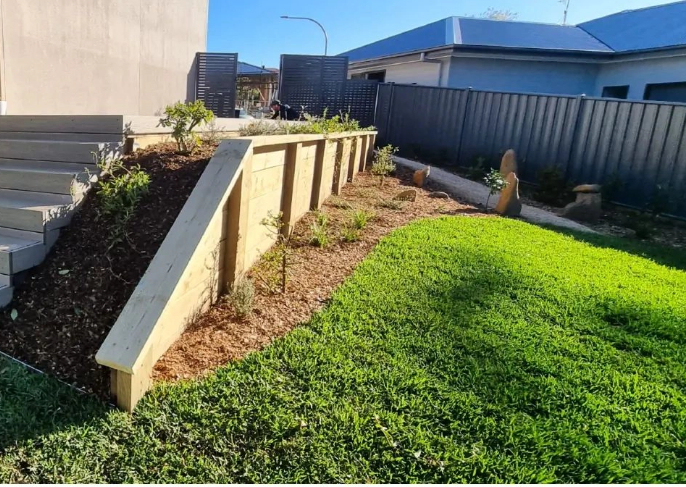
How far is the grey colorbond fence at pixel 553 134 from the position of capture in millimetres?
6949


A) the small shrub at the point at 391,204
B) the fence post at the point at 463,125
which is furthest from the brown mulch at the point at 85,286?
the fence post at the point at 463,125

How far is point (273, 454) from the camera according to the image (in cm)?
193

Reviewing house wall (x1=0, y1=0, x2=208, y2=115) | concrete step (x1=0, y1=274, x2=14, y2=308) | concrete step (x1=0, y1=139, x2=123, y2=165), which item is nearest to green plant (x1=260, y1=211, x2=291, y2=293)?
concrete step (x1=0, y1=139, x2=123, y2=165)

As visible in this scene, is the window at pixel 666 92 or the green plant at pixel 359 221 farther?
the window at pixel 666 92

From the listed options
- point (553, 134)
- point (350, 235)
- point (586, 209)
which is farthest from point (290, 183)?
point (553, 134)

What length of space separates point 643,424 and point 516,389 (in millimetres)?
572

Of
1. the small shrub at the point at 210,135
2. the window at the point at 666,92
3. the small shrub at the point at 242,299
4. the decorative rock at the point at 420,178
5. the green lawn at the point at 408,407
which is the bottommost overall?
the green lawn at the point at 408,407

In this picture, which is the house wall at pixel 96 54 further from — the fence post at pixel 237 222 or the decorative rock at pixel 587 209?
the decorative rock at pixel 587 209

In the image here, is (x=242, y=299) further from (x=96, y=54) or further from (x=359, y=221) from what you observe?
(x=96, y=54)

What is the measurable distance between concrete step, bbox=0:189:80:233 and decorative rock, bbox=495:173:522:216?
495cm

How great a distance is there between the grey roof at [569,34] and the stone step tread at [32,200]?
37.6 ft

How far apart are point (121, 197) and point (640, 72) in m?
13.4

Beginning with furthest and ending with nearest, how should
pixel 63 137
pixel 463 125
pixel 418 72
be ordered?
pixel 418 72 → pixel 463 125 → pixel 63 137

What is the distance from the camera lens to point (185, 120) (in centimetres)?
367
